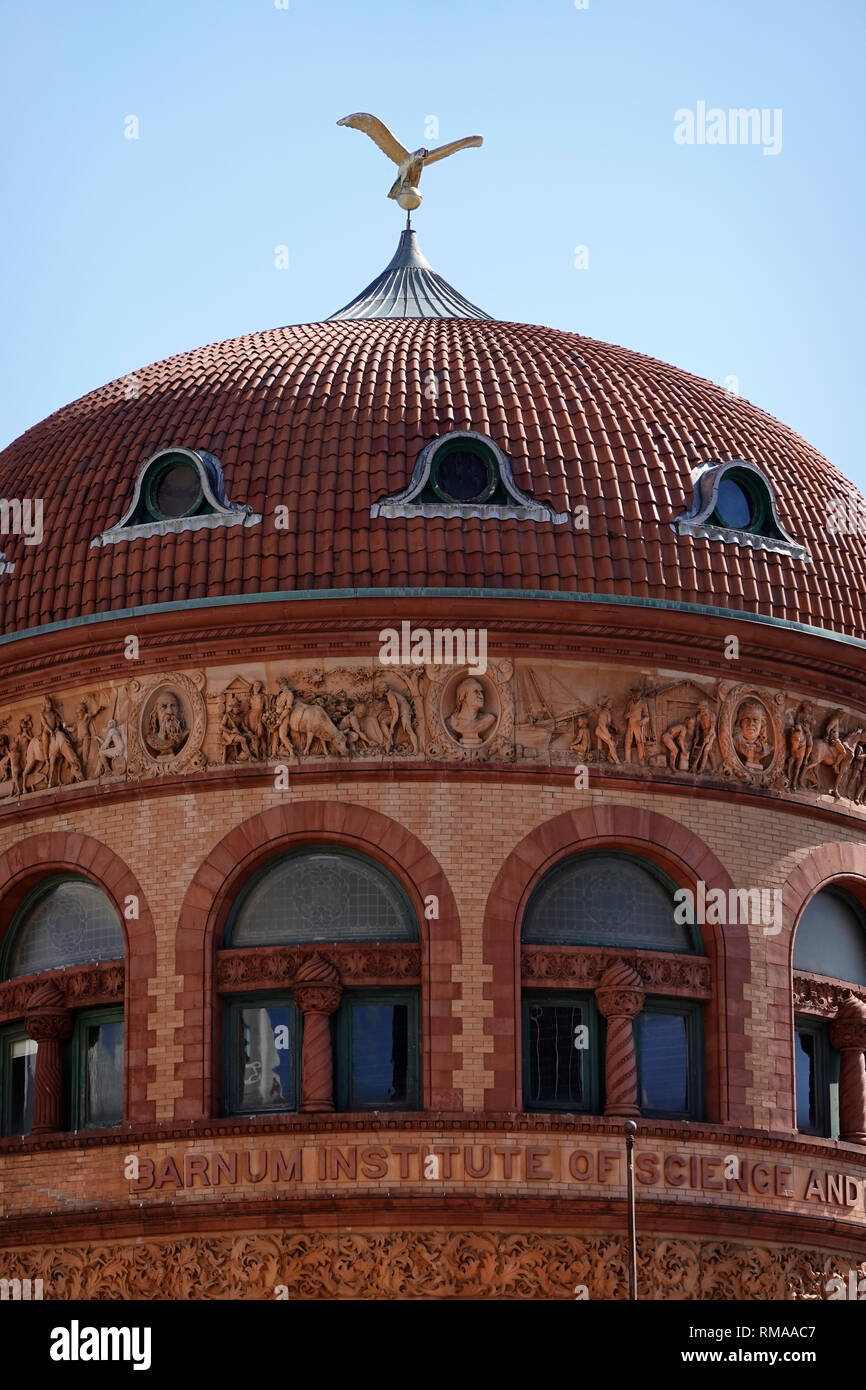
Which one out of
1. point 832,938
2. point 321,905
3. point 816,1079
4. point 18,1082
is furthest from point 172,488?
point 816,1079

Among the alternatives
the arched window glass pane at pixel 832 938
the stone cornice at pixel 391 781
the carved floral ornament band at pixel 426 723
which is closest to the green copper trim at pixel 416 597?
the carved floral ornament band at pixel 426 723

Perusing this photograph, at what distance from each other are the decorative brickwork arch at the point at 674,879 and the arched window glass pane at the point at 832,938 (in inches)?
59.6

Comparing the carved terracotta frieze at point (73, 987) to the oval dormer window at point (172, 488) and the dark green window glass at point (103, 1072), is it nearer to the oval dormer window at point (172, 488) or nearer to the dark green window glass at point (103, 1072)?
the dark green window glass at point (103, 1072)

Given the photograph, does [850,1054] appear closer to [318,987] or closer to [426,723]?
[426,723]

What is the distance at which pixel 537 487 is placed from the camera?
45719 millimetres

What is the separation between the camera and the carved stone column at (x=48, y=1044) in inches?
1754

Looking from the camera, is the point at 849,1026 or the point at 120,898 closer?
the point at 120,898

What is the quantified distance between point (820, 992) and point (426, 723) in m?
6.73

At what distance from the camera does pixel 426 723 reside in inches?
1732

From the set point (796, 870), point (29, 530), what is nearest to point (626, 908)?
point (796, 870)

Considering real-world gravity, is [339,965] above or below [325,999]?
above

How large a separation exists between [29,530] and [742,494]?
10393 mm

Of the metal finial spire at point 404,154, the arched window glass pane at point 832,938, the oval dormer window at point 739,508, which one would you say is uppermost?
the metal finial spire at point 404,154
